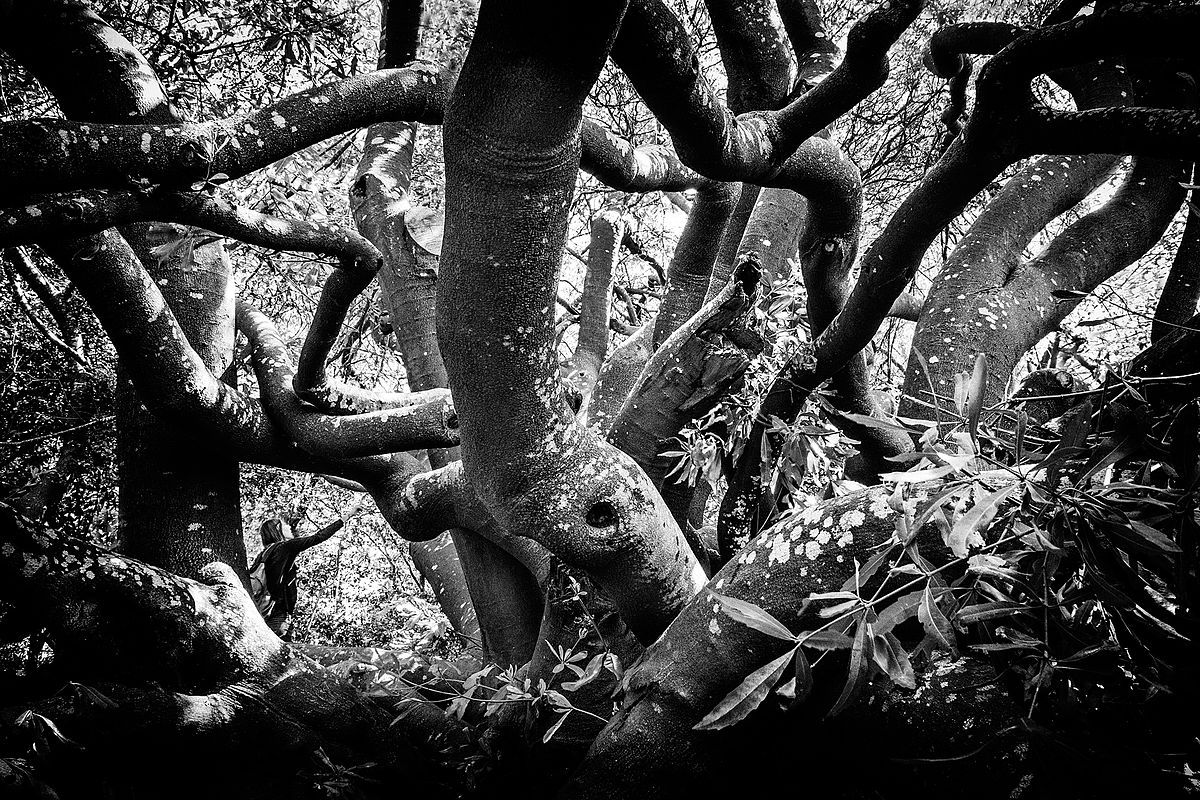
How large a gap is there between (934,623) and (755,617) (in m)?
0.30

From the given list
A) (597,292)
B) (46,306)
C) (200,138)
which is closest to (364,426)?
(200,138)

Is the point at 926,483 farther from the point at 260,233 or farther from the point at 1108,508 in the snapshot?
the point at 260,233

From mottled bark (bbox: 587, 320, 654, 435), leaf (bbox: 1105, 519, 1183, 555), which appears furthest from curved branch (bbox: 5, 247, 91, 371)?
leaf (bbox: 1105, 519, 1183, 555)

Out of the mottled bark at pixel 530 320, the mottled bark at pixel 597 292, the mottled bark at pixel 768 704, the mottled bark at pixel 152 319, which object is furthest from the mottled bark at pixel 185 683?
the mottled bark at pixel 597 292

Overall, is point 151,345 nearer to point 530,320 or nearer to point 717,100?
point 530,320

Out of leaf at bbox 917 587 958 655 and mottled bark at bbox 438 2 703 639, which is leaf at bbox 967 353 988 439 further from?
mottled bark at bbox 438 2 703 639

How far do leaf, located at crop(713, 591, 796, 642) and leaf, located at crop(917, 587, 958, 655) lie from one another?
0.74 feet

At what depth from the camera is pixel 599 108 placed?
4.80 meters

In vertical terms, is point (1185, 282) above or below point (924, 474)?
above

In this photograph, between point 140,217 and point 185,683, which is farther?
point 185,683

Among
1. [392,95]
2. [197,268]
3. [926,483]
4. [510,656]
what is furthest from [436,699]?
[197,268]

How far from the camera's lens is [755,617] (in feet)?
4.23

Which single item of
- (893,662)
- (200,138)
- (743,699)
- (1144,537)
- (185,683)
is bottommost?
(185,683)

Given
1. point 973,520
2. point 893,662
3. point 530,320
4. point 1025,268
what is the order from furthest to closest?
point 1025,268, point 530,320, point 893,662, point 973,520
